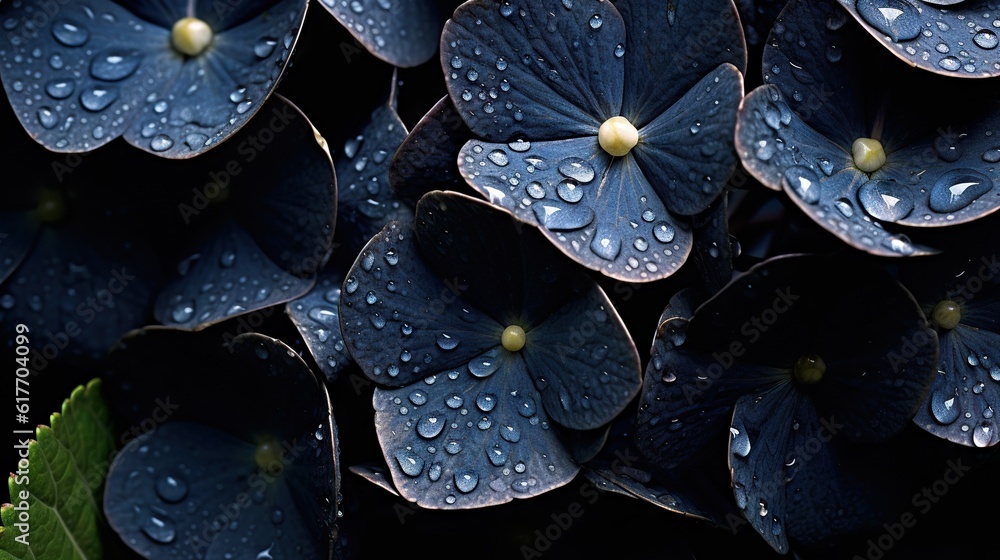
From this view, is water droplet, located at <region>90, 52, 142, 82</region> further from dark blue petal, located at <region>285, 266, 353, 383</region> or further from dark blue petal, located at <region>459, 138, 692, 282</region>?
dark blue petal, located at <region>459, 138, 692, 282</region>

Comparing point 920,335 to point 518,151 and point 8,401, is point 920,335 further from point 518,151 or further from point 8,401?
point 8,401

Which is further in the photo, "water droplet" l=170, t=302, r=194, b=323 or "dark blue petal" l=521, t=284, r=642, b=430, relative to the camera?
"water droplet" l=170, t=302, r=194, b=323

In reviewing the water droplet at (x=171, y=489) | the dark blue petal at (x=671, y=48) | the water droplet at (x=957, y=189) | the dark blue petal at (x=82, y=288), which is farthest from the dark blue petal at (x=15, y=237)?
the water droplet at (x=957, y=189)

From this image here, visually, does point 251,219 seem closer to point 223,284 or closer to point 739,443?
point 223,284

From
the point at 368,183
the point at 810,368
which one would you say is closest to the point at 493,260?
the point at 368,183

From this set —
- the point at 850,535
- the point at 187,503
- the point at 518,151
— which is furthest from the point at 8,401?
the point at 850,535

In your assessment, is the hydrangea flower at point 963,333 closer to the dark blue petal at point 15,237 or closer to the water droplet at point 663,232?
the water droplet at point 663,232

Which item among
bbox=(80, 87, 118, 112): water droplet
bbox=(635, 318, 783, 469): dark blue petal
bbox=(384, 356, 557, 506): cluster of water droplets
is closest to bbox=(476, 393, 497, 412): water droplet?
bbox=(384, 356, 557, 506): cluster of water droplets
